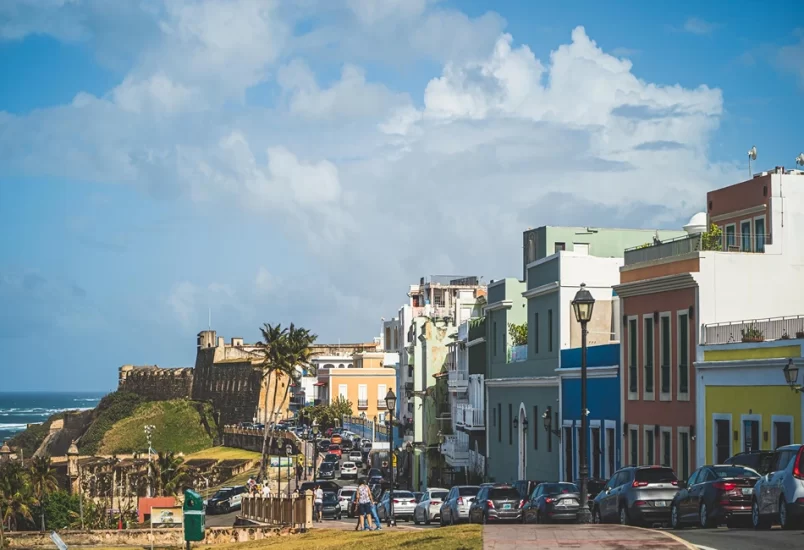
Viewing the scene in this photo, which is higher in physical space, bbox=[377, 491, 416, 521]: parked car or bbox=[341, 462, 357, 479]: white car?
bbox=[377, 491, 416, 521]: parked car

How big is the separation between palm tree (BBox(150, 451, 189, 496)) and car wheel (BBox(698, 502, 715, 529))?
63369mm

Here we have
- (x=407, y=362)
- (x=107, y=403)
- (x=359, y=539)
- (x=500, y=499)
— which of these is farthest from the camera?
(x=107, y=403)

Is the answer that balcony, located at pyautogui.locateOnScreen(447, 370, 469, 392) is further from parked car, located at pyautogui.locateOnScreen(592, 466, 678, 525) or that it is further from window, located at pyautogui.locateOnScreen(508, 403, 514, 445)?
parked car, located at pyautogui.locateOnScreen(592, 466, 678, 525)

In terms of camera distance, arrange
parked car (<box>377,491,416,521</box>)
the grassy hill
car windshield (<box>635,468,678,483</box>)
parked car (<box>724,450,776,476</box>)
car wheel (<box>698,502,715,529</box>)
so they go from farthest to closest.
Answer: the grassy hill, parked car (<box>377,491,416,521</box>), car windshield (<box>635,468,678,483</box>), parked car (<box>724,450,776,476</box>), car wheel (<box>698,502,715,529</box>)

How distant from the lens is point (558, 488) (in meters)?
34.6

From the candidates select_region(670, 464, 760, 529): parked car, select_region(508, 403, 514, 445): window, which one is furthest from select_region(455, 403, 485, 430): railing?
select_region(670, 464, 760, 529): parked car

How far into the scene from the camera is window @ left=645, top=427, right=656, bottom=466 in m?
41.5

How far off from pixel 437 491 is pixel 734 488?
76.4 ft

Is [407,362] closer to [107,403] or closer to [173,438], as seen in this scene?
[173,438]

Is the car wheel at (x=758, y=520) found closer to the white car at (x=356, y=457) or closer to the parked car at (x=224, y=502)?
the parked car at (x=224, y=502)

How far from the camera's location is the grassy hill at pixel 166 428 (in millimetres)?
152750

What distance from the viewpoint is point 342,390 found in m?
135

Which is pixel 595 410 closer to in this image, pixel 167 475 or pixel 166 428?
pixel 167 475

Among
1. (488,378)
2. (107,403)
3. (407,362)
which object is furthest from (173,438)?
(488,378)
